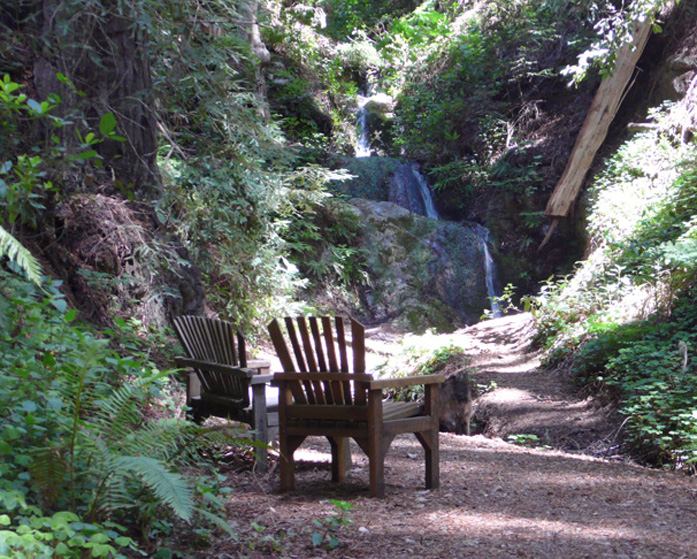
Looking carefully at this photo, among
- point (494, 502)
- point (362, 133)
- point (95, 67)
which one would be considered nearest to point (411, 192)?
point (362, 133)

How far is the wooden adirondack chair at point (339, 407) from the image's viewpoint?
368cm

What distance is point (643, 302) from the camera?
289 inches

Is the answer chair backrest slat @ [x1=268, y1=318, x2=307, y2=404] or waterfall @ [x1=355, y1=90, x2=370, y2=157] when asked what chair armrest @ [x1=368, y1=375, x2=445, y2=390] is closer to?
chair backrest slat @ [x1=268, y1=318, x2=307, y2=404]

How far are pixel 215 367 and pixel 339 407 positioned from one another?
40.1 inches

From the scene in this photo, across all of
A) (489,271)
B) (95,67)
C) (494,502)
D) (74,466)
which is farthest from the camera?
(489,271)

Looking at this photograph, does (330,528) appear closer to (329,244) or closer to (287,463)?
(287,463)

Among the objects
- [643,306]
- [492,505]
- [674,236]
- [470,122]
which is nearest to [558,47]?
[470,122]

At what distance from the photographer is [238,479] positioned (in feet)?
13.6

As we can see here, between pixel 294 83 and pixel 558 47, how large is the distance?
20.7ft

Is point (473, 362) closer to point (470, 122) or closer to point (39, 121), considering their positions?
point (39, 121)

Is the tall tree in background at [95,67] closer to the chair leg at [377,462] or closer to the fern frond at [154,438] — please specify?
the fern frond at [154,438]

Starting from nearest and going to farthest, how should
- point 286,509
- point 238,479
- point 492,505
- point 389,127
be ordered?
point 286,509 < point 492,505 < point 238,479 < point 389,127

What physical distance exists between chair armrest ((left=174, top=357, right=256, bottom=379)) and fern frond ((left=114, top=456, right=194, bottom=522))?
180 centimetres

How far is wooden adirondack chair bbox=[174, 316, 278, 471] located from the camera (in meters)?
4.14
